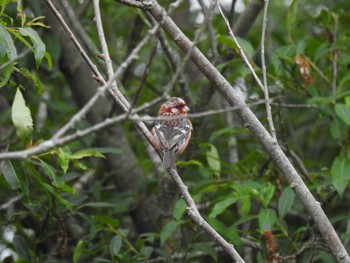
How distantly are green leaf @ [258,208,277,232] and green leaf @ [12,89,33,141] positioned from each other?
2122 mm

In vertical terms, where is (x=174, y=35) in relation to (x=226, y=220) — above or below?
above

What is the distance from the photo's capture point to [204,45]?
8609mm

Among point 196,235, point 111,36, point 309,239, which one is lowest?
point 309,239

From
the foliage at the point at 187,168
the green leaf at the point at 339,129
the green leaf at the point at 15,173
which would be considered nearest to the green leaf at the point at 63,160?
the foliage at the point at 187,168

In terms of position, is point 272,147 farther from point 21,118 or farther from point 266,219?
point 266,219

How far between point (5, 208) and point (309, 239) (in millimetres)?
2816

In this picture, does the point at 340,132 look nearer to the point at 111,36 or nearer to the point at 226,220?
the point at 226,220

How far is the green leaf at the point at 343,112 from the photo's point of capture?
5.89m

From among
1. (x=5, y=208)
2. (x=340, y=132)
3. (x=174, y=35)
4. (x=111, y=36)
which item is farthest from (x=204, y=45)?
(x=174, y=35)

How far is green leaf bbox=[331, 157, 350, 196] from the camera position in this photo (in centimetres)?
573

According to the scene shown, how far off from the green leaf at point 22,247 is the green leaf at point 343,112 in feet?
9.32

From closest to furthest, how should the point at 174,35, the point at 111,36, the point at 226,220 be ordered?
the point at 174,35
the point at 226,220
the point at 111,36

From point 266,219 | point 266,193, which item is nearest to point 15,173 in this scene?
point 266,219

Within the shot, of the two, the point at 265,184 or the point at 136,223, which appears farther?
the point at 136,223
